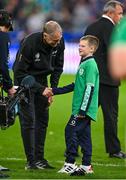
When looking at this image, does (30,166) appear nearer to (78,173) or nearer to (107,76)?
(78,173)

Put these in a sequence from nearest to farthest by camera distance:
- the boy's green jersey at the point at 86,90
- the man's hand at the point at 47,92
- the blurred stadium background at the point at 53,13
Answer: the boy's green jersey at the point at 86,90 → the man's hand at the point at 47,92 → the blurred stadium background at the point at 53,13

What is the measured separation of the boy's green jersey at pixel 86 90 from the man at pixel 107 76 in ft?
7.96

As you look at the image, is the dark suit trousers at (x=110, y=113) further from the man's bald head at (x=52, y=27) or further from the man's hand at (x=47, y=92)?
the man's bald head at (x=52, y=27)

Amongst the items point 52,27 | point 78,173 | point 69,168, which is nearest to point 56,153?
point 69,168

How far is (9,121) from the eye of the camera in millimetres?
8828

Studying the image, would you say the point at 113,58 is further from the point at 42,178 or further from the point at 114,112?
the point at 114,112

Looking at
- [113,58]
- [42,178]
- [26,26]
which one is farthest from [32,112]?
[26,26]

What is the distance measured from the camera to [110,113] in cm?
1148

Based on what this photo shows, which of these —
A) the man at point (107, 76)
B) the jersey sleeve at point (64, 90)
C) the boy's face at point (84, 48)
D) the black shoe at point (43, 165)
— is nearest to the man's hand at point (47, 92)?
the jersey sleeve at point (64, 90)

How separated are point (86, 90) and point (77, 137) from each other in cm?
64

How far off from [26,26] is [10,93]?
21.8 m

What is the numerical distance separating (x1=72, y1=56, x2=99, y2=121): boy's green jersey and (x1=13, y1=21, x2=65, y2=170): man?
52 cm

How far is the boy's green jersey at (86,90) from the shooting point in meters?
8.77

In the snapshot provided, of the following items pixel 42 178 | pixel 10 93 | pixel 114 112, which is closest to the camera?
pixel 42 178
